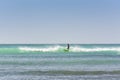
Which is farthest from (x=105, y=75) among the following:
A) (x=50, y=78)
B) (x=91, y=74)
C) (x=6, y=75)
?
(x=6, y=75)

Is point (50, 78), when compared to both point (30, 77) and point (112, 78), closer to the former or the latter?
point (30, 77)

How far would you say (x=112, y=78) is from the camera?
4134 cm

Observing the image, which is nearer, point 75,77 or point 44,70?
point 75,77

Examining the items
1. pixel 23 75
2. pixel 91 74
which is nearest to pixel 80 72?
pixel 91 74

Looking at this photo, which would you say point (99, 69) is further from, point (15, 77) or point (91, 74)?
point (15, 77)

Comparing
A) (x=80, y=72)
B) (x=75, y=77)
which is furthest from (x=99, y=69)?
(x=75, y=77)

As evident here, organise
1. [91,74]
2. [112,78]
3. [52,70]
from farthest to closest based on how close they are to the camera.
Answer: [52,70] < [91,74] < [112,78]

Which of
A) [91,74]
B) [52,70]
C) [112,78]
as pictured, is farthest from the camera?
[52,70]

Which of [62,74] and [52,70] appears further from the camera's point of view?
[52,70]

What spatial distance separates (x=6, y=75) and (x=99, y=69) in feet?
31.7

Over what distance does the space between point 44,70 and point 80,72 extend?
11.8ft

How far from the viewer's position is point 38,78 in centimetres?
4153

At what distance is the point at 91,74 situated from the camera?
44125 mm

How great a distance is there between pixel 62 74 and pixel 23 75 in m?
3.18
